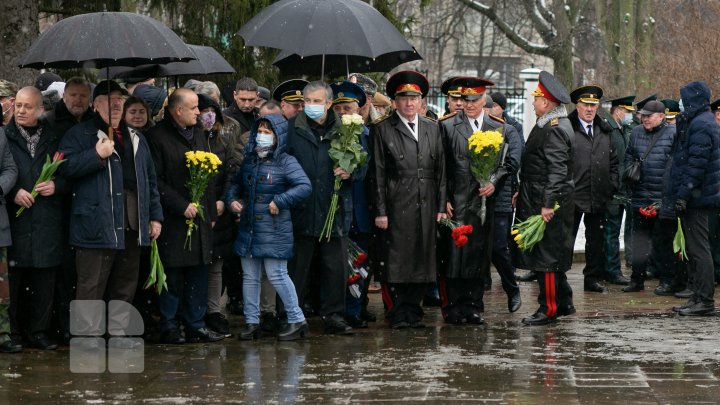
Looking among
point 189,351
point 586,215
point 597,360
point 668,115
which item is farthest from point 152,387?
point 668,115

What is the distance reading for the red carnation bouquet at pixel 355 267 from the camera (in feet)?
36.4

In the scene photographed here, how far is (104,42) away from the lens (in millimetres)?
9359

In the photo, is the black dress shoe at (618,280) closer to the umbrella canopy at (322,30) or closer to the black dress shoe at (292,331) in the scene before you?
the umbrella canopy at (322,30)

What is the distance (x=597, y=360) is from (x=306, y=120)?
3.03 metres

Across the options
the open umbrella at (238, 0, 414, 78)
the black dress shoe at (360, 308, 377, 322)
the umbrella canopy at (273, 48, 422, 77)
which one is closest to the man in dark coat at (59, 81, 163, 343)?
the open umbrella at (238, 0, 414, 78)

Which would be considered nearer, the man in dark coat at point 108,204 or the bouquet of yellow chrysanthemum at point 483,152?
the man in dark coat at point 108,204

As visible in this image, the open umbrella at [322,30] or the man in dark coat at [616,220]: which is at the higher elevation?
the open umbrella at [322,30]

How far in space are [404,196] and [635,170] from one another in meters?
3.97

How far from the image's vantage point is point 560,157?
1105cm

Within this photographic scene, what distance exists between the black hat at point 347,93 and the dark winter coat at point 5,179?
2.78 meters

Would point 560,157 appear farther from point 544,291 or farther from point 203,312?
point 203,312

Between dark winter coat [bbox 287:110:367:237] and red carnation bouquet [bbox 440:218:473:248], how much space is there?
956 millimetres

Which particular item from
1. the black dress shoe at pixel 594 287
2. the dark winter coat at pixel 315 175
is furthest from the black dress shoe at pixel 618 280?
the dark winter coat at pixel 315 175

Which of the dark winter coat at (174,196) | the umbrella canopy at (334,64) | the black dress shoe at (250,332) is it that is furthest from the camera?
the umbrella canopy at (334,64)
